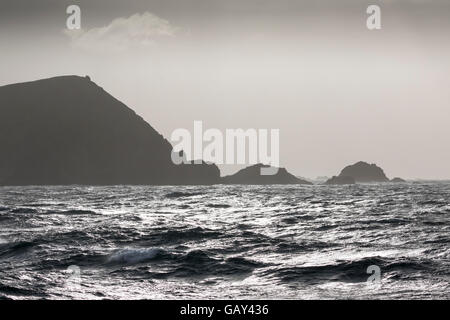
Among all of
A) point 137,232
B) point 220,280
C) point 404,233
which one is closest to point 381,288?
point 220,280

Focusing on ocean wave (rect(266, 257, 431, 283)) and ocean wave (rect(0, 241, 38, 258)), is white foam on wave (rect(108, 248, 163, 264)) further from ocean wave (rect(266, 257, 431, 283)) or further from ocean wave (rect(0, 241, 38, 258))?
ocean wave (rect(266, 257, 431, 283))

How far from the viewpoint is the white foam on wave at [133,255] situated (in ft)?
77.7

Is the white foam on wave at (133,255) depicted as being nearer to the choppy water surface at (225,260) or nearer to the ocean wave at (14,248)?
the choppy water surface at (225,260)

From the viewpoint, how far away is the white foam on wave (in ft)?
77.7

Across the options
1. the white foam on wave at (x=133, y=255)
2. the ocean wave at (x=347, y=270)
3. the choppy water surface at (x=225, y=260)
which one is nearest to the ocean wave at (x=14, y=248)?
A: the choppy water surface at (x=225, y=260)

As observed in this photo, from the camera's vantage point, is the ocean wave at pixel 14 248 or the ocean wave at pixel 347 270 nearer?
the ocean wave at pixel 347 270

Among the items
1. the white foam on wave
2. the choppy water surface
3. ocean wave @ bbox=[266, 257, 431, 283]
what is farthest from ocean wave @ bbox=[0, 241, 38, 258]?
ocean wave @ bbox=[266, 257, 431, 283]

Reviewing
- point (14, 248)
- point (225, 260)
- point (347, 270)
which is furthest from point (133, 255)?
point (347, 270)

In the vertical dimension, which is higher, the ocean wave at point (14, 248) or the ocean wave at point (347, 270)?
the ocean wave at point (347, 270)

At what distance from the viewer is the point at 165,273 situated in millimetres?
20953

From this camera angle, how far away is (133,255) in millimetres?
24688

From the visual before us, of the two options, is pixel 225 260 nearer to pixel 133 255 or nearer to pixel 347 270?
pixel 133 255

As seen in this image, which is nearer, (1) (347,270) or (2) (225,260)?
(1) (347,270)
